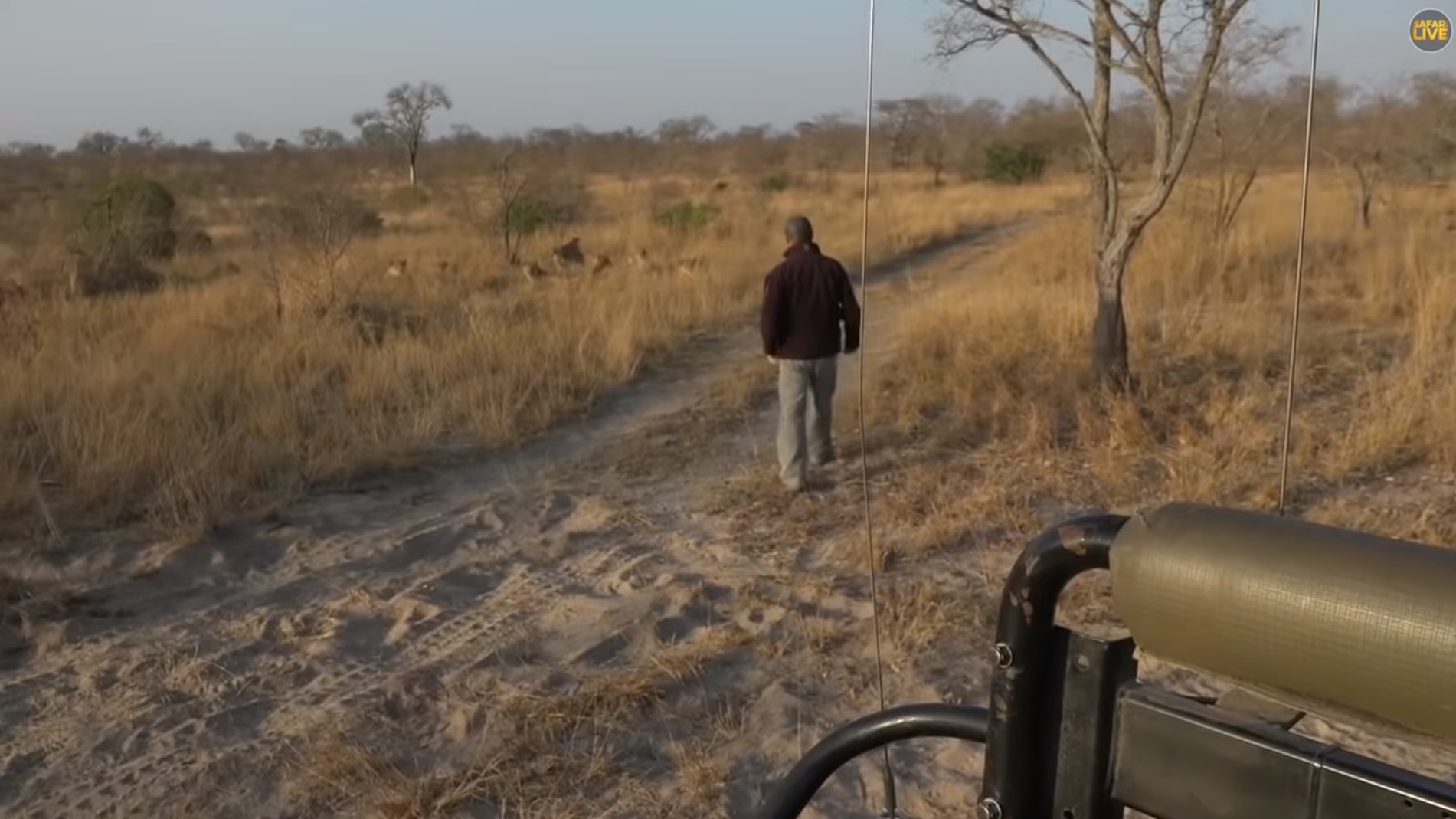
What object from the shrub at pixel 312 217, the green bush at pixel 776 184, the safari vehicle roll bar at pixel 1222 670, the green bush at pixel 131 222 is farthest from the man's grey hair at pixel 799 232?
the green bush at pixel 776 184

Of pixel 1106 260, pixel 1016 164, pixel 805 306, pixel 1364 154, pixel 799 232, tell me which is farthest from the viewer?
pixel 1016 164

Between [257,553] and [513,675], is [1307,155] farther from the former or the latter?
[257,553]

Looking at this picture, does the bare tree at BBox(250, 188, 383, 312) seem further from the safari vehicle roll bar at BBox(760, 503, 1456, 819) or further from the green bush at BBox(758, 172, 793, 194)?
the green bush at BBox(758, 172, 793, 194)

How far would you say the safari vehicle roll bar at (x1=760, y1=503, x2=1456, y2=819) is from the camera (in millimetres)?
1018

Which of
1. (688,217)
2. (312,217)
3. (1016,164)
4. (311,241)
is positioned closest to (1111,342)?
(311,241)

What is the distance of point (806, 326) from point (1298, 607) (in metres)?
6.09

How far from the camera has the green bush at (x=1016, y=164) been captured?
35.6 meters

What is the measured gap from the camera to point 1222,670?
3.67 ft

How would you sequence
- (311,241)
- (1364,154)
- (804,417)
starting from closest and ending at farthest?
(804,417) → (311,241) → (1364,154)

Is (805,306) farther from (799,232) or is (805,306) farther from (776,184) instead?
(776,184)

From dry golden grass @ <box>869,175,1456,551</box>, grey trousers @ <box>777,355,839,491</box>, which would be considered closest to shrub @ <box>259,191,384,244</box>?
dry golden grass @ <box>869,175,1456,551</box>

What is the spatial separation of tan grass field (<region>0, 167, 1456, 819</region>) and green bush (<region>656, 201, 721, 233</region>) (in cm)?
960

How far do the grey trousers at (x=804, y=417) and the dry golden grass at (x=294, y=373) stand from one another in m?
1.79

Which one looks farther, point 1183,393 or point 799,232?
point 1183,393
